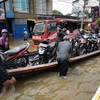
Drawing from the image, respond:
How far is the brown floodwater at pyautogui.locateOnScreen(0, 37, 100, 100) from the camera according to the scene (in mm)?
3984

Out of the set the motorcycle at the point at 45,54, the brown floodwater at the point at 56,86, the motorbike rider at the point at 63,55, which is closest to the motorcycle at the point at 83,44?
the brown floodwater at the point at 56,86

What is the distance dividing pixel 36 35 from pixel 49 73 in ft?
19.2

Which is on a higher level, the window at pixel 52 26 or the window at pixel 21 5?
the window at pixel 21 5

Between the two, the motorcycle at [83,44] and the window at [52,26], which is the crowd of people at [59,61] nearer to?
the motorcycle at [83,44]

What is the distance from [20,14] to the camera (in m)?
17.7

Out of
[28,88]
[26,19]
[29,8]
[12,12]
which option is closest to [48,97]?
[28,88]

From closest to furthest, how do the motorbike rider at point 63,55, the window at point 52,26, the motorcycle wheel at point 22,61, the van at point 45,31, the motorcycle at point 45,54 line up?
1. the motorbike rider at point 63,55
2. the motorcycle wheel at point 22,61
3. the motorcycle at point 45,54
4. the van at point 45,31
5. the window at point 52,26

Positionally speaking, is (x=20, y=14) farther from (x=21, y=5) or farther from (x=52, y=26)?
(x=52, y=26)

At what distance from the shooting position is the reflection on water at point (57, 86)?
399 centimetres

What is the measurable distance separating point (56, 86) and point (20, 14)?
47.9 feet

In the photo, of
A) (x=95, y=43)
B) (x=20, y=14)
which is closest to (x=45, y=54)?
(x=95, y=43)

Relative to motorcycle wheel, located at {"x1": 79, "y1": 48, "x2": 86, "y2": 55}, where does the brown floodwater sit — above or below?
below

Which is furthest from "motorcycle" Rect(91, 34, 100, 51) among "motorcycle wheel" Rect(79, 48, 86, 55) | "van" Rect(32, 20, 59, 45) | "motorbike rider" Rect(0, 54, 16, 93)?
"motorbike rider" Rect(0, 54, 16, 93)

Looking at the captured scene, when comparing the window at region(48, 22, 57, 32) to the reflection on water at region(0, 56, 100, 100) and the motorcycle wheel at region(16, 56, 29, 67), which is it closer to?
the reflection on water at region(0, 56, 100, 100)
